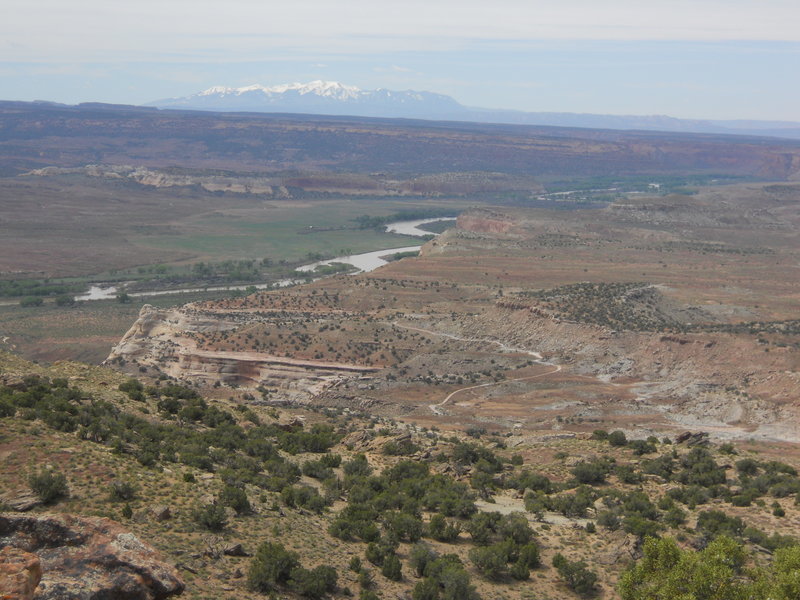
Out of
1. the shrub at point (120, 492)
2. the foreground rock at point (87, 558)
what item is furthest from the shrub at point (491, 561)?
the shrub at point (120, 492)

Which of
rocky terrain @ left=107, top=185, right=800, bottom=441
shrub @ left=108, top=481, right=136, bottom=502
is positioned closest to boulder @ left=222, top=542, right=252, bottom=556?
shrub @ left=108, top=481, right=136, bottom=502

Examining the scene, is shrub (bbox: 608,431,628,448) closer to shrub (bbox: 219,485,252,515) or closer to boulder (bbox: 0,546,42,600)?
shrub (bbox: 219,485,252,515)

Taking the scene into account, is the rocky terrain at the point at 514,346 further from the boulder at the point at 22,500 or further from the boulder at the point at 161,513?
the boulder at the point at 22,500

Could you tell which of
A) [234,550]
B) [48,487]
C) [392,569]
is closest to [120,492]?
[48,487]

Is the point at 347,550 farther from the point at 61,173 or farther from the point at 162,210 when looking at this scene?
the point at 61,173

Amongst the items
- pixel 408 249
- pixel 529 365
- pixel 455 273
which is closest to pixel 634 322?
pixel 529 365
